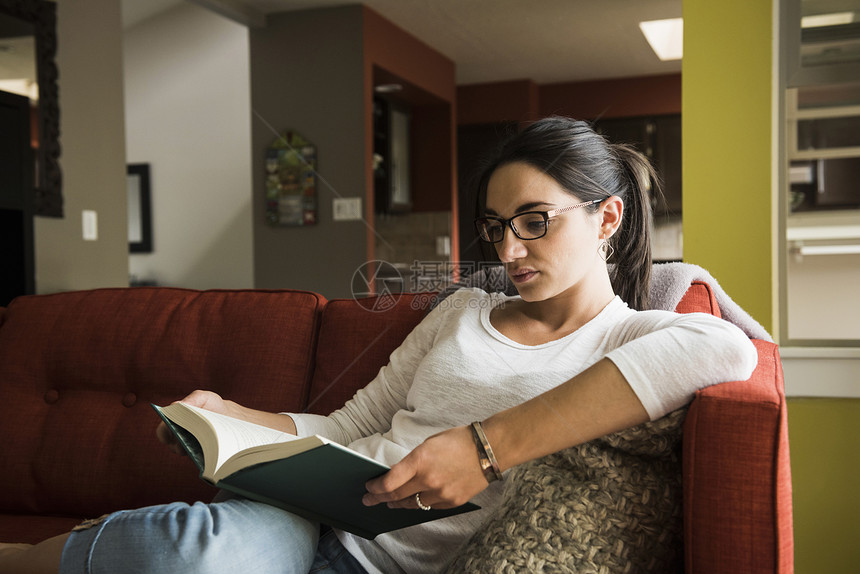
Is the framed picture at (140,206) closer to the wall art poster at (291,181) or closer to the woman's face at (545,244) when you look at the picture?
the wall art poster at (291,181)

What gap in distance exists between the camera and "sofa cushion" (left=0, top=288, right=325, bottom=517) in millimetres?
1528

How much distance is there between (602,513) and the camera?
3.01 feet

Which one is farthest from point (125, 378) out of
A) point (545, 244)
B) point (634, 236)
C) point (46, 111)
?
point (46, 111)

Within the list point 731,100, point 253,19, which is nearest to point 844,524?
point 731,100

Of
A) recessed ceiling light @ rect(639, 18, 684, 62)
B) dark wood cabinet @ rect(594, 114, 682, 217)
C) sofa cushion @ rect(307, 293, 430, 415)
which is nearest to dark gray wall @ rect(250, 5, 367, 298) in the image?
recessed ceiling light @ rect(639, 18, 684, 62)

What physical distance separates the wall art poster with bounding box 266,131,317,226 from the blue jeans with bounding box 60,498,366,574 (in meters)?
3.69

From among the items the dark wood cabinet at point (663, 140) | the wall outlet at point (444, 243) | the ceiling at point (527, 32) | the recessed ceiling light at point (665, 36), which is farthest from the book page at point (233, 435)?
the dark wood cabinet at point (663, 140)

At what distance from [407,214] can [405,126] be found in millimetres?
735

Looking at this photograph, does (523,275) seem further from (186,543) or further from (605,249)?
(186,543)

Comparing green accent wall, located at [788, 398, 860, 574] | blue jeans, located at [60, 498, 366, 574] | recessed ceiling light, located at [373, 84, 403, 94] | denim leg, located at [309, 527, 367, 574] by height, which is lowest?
green accent wall, located at [788, 398, 860, 574]

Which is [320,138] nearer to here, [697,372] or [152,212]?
[152,212]

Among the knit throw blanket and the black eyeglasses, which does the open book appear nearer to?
the knit throw blanket

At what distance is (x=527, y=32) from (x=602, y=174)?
13.1 ft

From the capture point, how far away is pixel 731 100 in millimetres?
2160
